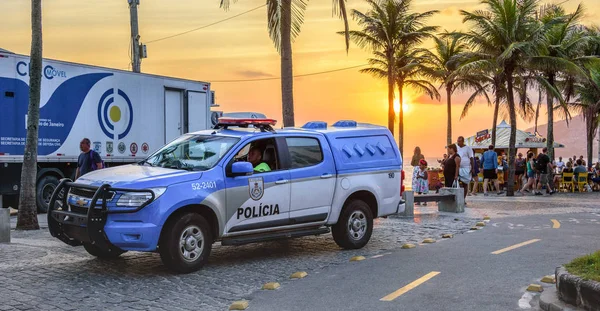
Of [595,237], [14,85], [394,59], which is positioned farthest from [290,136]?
[394,59]

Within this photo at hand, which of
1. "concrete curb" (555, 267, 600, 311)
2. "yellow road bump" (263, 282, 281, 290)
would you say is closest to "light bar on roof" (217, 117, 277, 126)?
"yellow road bump" (263, 282, 281, 290)

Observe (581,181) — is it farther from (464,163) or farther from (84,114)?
(84,114)

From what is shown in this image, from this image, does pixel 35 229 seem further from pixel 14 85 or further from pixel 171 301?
pixel 171 301

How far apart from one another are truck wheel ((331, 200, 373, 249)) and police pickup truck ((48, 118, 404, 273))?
0.05 ft

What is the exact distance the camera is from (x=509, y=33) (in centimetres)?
2850

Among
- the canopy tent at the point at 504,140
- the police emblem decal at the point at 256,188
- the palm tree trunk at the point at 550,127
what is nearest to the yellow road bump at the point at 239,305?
the police emblem decal at the point at 256,188

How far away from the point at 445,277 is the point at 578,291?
7.82 ft

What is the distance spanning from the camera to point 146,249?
871 cm

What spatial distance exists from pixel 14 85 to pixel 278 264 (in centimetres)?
1030

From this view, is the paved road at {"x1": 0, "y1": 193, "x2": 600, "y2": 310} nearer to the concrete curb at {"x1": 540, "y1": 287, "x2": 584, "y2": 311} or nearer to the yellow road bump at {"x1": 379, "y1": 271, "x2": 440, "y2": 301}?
the yellow road bump at {"x1": 379, "y1": 271, "x2": 440, "y2": 301}

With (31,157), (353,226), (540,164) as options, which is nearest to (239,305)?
(353,226)

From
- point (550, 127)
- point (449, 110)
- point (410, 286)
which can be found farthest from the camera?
point (449, 110)

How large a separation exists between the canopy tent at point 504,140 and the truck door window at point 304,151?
29.6 metres

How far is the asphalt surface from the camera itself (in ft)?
24.4
